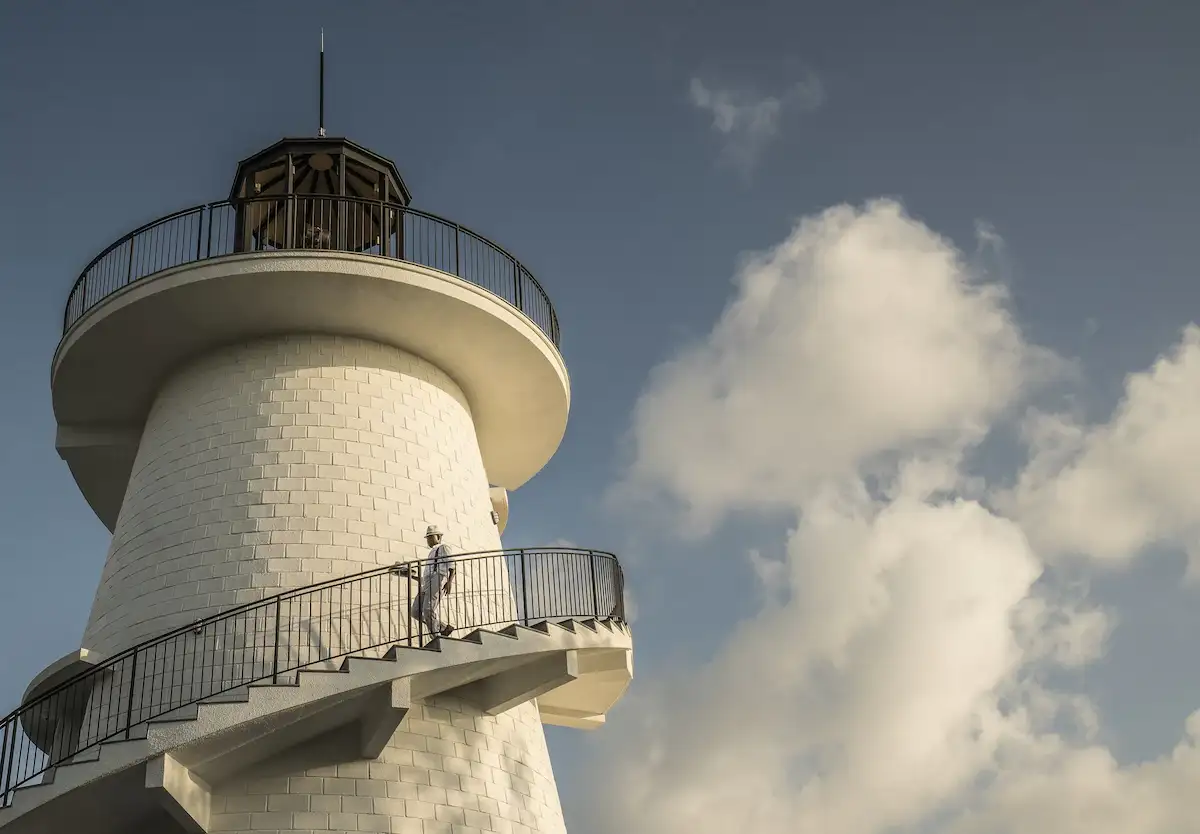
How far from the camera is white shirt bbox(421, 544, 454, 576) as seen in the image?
1808 centimetres

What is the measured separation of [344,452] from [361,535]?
1467mm

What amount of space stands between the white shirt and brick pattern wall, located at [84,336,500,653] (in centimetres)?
122

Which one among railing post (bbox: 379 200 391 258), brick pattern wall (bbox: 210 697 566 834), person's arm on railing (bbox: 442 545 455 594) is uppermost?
railing post (bbox: 379 200 391 258)

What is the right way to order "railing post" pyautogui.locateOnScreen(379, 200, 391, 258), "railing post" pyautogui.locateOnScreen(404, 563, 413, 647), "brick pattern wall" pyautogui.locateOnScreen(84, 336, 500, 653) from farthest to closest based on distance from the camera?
"railing post" pyautogui.locateOnScreen(379, 200, 391, 258), "brick pattern wall" pyautogui.locateOnScreen(84, 336, 500, 653), "railing post" pyautogui.locateOnScreen(404, 563, 413, 647)

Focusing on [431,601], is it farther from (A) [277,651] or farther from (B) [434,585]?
(A) [277,651]

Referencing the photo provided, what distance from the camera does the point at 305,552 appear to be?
61.9 feet

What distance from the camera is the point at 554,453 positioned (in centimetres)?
2564

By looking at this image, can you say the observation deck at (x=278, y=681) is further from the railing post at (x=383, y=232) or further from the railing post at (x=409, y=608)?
the railing post at (x=383, y=232)

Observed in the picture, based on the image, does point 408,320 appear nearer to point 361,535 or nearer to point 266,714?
point 361,535

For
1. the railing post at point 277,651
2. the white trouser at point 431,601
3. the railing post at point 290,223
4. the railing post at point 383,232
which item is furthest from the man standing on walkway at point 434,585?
the railing post at point 290,223

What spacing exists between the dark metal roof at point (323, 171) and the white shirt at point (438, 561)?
731 centimetres

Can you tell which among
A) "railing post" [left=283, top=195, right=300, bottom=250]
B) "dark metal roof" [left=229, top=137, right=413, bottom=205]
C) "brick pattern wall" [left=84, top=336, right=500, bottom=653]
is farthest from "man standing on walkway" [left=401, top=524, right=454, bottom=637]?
"dark metal roof" [left=229, top=137, right=413, bottom=205]

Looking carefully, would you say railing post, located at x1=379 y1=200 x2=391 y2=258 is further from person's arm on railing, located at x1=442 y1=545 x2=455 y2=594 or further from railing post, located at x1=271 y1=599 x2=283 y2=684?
railing post, located at x1=271 y1=599 x2=283 y2=684

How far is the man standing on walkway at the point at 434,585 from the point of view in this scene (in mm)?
17953
